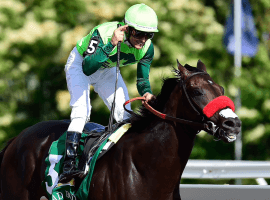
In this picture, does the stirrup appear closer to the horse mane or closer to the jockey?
the jockey

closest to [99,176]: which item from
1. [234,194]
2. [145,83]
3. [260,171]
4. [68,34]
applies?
[145,83]

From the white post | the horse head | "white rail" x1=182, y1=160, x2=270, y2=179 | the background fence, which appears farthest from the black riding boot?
the white post

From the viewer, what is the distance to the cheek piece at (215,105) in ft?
10.4

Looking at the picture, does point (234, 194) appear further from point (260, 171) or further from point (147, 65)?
point (147, 65)

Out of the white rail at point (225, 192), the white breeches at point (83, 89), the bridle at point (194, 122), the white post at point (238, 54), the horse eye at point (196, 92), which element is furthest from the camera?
the white post at point (238, 54)

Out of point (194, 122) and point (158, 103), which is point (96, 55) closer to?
point (158, 103)

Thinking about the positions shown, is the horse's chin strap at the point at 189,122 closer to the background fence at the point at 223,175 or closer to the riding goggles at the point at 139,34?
the riding goggles at the point at 139,34

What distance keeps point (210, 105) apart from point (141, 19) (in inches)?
39.3

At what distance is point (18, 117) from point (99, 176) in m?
6.27

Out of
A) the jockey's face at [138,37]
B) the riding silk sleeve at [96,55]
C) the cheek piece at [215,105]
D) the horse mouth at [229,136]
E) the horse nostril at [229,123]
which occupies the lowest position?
the horse mouth at [229,136]

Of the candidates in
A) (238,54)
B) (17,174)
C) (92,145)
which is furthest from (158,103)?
(238,54)

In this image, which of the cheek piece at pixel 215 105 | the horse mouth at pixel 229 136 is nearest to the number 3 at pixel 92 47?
the cheek piece at pixel 215 105

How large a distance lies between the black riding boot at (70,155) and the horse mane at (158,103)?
0.53 metres

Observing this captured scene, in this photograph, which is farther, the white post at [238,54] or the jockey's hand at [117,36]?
the white post at [238,54]
